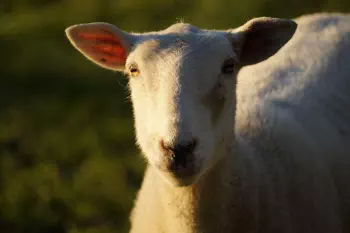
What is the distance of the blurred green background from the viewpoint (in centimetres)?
816

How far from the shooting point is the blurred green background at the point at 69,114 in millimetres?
8156

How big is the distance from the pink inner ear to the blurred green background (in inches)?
111

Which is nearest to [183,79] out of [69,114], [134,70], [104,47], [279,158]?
[134,70]

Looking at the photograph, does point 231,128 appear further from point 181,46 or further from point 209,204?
point 181,46

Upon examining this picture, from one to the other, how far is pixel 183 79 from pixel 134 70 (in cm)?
39

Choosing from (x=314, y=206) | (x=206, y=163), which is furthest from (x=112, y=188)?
(x=206, y=163)

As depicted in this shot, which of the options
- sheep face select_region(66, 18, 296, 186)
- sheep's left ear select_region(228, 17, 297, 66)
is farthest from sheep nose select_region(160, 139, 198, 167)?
sheep's left ear select_region(228, 17, 297, 66)

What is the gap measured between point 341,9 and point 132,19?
405cm

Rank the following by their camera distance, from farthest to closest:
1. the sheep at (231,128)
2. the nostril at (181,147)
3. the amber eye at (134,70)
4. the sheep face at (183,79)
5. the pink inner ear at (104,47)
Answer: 1. the pink inner ear at (104,47)
2. the amber eye at (134,70)
3. the sheep at (231,128)
4. the sheep face at (183,79)
5. the nostril at (181,147)

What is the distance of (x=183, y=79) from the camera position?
4434mm

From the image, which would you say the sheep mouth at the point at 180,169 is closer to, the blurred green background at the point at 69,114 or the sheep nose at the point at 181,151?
the sheep nose at the point at 181,151

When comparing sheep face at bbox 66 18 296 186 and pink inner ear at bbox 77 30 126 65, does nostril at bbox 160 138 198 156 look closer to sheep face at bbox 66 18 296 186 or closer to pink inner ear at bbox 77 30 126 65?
sheep face at bbox 66 18 296 186

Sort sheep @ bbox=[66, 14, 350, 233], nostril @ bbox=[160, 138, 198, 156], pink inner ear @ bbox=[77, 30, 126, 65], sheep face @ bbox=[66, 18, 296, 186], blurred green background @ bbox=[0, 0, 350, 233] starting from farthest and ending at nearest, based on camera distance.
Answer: blurred green background @ bbox=[0, 0, 350, 233]
pink inner ear @ bbox=[77, 30, 126, 65]
sheep @ bbox=[66, 14, 350, 233]
sheep face @ bbox=[66, 18, 296, 186]
nostril @ bbox=[160, 138, 198, 156]

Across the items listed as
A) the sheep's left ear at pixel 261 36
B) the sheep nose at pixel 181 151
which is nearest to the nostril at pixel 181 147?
the sheep nose at pixel 181 151
